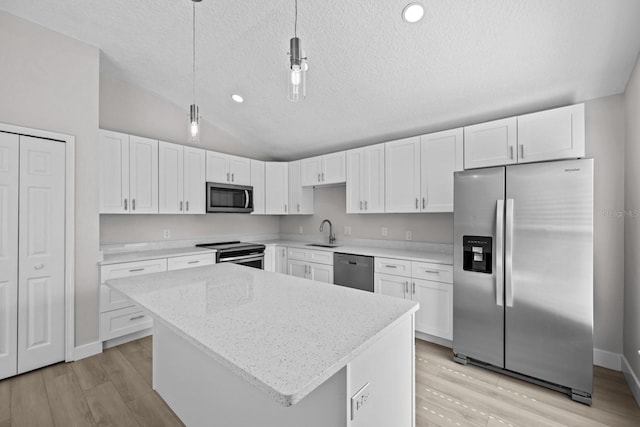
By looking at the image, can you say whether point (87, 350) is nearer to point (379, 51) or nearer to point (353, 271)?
point (353, 271)

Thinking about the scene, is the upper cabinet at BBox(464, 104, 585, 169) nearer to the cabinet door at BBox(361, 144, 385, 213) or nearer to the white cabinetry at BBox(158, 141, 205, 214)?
the cabinet door at BBox(361, 144, 385, 213)

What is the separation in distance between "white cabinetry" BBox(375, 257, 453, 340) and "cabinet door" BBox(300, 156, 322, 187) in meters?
1.69

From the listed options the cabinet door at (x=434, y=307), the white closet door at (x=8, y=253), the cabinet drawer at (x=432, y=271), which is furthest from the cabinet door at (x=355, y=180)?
the white closet door at (x=8, y=253)

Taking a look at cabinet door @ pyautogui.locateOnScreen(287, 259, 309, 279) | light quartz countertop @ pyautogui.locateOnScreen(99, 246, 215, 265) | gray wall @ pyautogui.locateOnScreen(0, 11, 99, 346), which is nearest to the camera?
gray wall @ pyautogui.locateOnScreen(0, 11, 99, 346)

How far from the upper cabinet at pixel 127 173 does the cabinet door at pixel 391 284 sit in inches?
110

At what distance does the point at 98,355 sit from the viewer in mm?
2812

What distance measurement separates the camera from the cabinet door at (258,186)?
14.7 ft

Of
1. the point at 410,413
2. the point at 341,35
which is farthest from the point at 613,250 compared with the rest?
the point at 341,35

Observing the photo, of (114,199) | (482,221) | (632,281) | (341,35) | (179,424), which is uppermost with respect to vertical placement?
(341,35)

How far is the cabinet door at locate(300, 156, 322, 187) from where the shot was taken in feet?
14.1

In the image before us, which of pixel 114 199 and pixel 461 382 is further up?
pixel 114 199

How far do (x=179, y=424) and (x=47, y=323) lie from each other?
1701mm

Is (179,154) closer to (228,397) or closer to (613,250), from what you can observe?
(228,397)

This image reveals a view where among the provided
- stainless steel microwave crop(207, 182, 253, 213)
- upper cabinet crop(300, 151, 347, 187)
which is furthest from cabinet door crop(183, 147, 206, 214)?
upper cabinet crop(300, 151, 347, 187)
